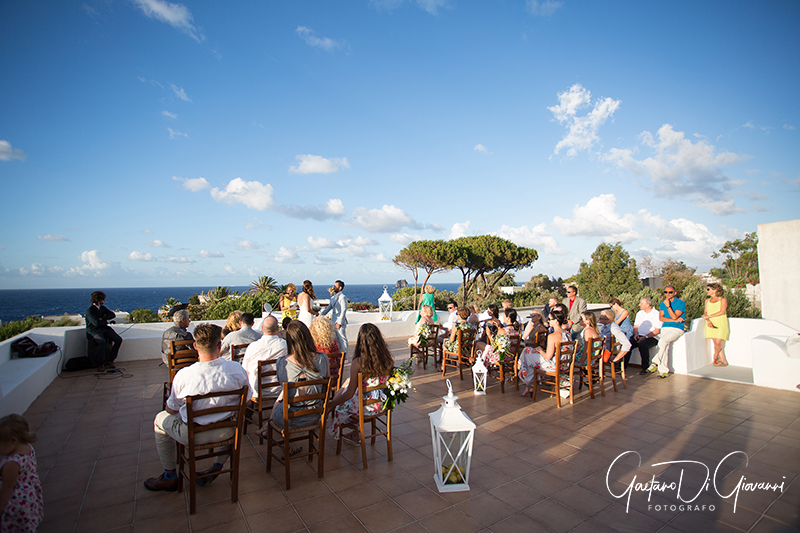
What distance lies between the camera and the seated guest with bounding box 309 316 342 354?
3699 mm

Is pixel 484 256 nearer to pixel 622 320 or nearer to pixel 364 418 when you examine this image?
pixel 622 320

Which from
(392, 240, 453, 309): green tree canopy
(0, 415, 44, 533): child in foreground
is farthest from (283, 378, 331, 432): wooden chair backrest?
(392, 240, 453, 309): green tree canopy

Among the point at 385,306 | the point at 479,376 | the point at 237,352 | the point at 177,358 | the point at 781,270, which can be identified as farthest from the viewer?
the point at 385,306

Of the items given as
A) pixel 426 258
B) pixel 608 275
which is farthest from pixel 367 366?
pixel 608 275

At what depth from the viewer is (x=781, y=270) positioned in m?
7.57

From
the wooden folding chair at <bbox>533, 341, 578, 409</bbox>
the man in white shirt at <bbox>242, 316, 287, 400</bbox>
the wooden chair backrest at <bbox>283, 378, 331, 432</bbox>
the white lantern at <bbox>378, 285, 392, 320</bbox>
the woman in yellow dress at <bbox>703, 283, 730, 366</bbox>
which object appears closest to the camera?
the wooden chair backrest at <bbox>283, 378, 331, 432</bbox>

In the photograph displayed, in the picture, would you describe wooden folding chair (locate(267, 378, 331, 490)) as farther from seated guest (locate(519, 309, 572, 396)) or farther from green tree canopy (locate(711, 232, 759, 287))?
green tree canopy (locate(711, 232, 759, 287))

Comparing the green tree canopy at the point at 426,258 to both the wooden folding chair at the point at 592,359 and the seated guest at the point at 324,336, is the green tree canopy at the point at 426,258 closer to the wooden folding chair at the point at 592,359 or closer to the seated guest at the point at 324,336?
the wooden folding chair at the point at 592,359

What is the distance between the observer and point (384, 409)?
3428mm

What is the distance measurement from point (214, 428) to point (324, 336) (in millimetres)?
1287

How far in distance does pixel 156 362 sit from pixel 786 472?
Answer: 9137 millimetres

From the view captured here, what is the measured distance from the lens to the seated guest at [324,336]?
3.70 m

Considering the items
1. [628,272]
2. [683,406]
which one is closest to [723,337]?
[683,406]

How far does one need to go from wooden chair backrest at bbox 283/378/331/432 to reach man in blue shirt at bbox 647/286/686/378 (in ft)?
19.4
